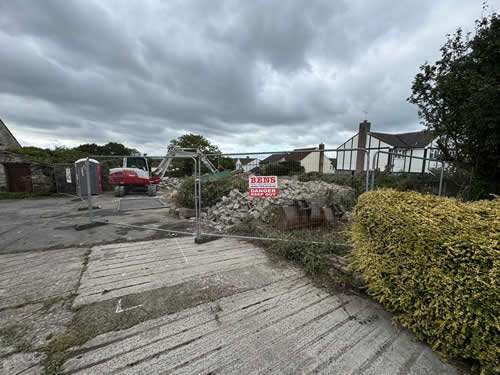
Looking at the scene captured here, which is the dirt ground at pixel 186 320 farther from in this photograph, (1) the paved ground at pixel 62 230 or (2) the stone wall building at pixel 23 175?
(2) the stone wall building at pixel 23 175

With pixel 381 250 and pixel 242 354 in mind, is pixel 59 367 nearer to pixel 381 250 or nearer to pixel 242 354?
pixel 242 354

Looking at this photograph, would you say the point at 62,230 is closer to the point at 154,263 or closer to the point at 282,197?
the point at 154,263

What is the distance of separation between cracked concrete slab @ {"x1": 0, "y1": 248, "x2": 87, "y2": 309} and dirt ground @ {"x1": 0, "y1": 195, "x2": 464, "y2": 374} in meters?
0.02

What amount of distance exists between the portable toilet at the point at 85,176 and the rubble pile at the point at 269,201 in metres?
9.31

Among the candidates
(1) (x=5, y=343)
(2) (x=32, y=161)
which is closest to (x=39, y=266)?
(1) (x=5, y=343)

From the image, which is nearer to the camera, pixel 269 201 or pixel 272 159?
pixel 272 159

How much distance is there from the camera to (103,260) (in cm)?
328

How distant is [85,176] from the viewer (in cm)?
1073

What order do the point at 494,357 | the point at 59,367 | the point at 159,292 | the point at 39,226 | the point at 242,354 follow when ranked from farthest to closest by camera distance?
the point at 39,226
the point at 159,292
the point at 242,354
the point at 59,367
the point at 494,357

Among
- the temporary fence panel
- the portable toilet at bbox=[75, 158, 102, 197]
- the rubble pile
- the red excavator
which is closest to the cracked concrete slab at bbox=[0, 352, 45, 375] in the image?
the temporary fence panel

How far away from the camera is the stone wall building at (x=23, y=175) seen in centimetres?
1171

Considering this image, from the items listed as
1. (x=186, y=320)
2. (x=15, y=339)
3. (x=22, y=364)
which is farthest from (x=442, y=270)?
A: (x=15, y=339)

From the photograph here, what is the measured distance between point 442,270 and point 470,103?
530 centimetres

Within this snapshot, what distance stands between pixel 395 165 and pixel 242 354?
487cm
